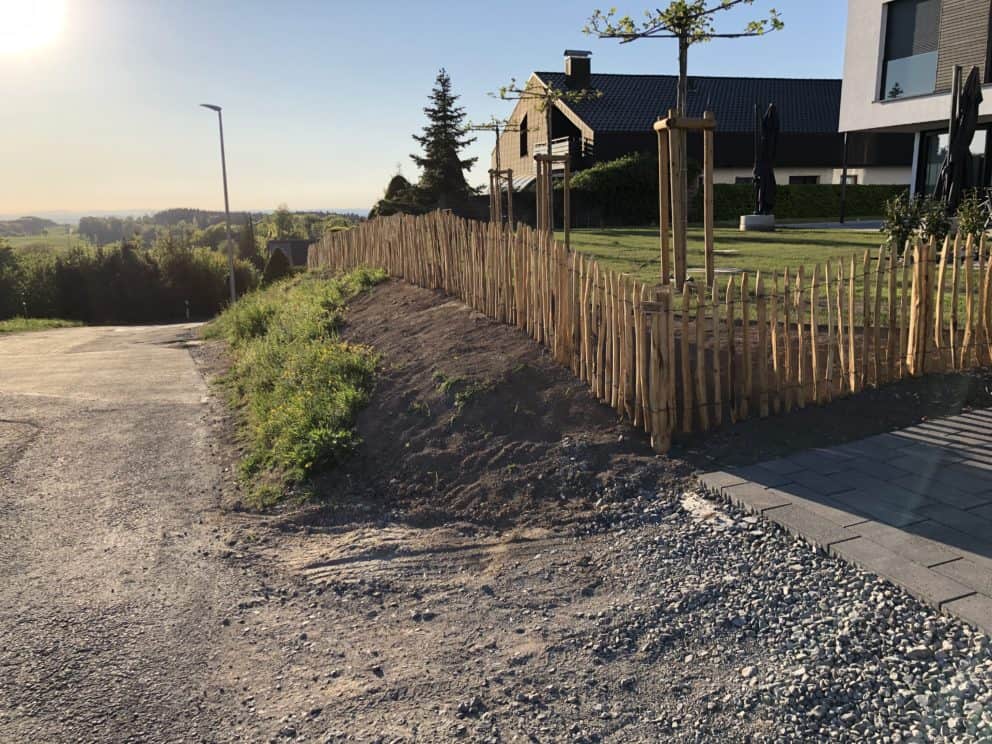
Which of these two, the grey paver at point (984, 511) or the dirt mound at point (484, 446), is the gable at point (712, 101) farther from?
the grey paver at point (984, 511)

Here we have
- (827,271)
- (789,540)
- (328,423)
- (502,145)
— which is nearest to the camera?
(789,540)

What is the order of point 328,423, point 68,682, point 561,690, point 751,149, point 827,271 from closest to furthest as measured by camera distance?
1. point 561,690
2. point 68,682
3. point 827,271
4. point 328,423
5. point 751,149

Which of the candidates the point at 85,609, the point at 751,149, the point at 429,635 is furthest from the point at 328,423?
the point at 751,149

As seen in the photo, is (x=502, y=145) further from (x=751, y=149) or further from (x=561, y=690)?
(x=561, y=690)

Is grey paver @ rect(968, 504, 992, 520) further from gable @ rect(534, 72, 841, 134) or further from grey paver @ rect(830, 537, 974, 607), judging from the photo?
gable @ rect(534, 72, 841, 134)

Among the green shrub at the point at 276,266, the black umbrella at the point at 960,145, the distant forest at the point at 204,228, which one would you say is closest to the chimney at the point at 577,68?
the distant forest at the point at 204,228

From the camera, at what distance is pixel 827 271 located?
5.99 metres

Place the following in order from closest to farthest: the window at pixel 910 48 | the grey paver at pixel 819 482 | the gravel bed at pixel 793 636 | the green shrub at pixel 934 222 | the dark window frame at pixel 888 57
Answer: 1. the gravel bed at pixel 793 636
2. the grey paver at pixel 819 482
3. the green shrub at pixel 934 222
4. the window at pixel 910 48
5. the dark window frame at pixel 888 57

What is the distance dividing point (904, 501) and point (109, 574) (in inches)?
196

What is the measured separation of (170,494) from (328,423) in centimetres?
148

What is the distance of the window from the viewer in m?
18.7

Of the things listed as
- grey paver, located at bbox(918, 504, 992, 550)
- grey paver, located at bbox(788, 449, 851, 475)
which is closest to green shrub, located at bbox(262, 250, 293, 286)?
grey paver, located at bbox(788, 449, 851, 475)

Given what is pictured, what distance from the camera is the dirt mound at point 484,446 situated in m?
5.50

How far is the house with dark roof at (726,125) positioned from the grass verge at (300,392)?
23.1 m
